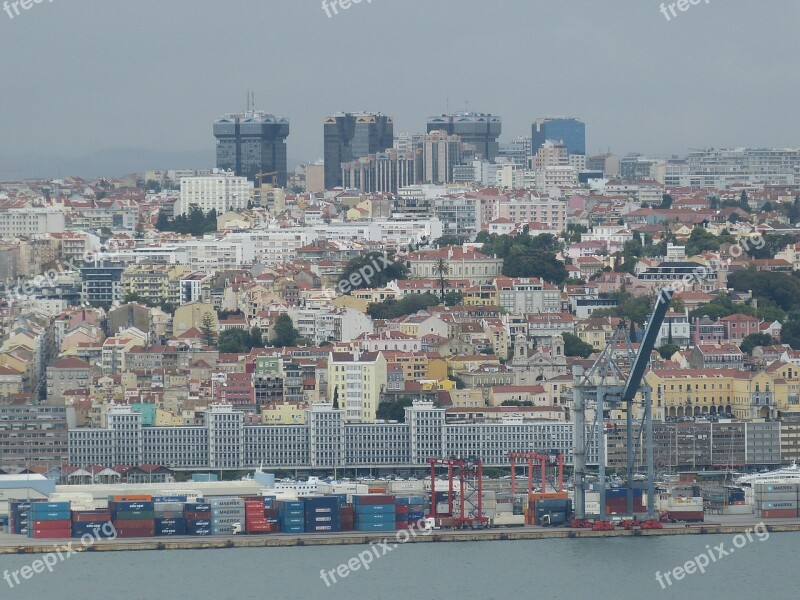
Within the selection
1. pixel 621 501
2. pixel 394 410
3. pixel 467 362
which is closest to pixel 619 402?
pixel 621 501

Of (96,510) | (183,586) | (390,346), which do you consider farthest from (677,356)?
(183,586)

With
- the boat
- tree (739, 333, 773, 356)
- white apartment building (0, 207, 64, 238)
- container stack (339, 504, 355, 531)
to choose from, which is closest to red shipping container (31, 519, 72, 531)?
container stack (339, 504, 355, 531)

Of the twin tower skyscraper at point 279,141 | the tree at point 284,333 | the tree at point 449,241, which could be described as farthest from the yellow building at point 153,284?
the twin tower skyscraper at point 279,141

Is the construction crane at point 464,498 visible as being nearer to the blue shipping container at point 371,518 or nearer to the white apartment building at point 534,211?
the blue shipping container at point 371,518

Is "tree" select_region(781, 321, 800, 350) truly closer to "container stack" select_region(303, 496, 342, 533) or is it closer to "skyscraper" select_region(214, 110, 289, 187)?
"container stack" select_region(303, 496, 342, 533)

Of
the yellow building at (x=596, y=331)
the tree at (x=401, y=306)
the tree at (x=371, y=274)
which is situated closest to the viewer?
the yellow building at (x=596, y=331)

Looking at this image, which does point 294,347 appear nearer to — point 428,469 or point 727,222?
point 428,469
